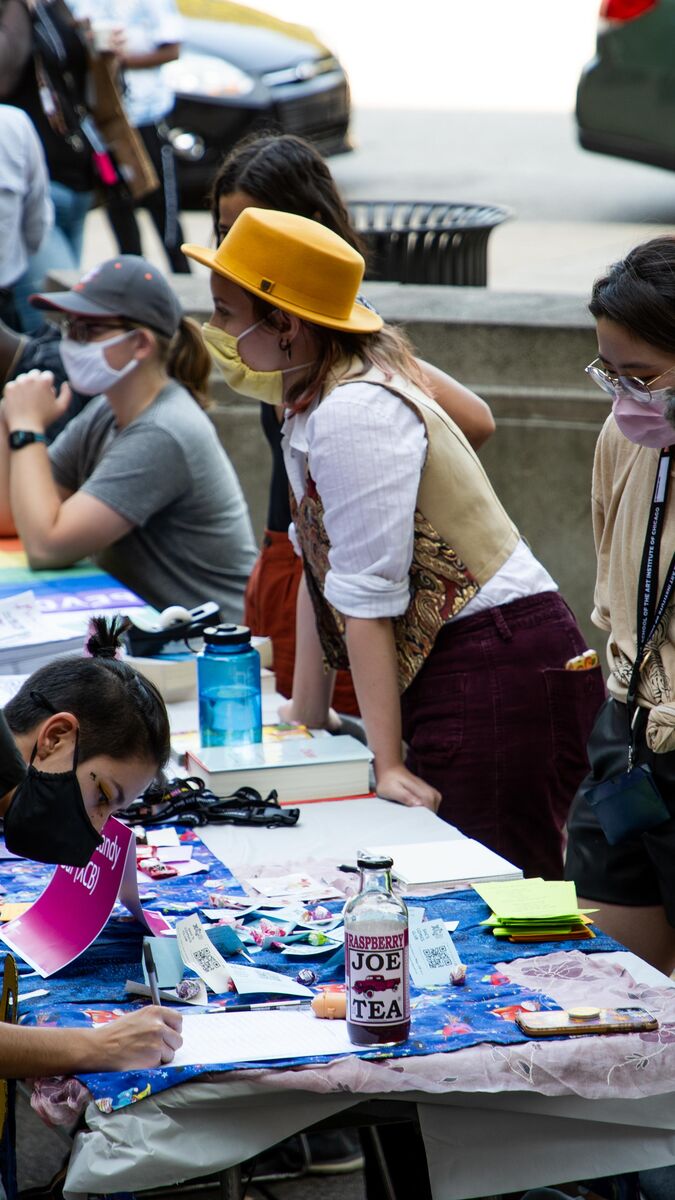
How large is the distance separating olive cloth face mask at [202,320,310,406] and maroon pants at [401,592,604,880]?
25.9 inches

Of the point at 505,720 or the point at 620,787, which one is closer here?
the point at 620,787

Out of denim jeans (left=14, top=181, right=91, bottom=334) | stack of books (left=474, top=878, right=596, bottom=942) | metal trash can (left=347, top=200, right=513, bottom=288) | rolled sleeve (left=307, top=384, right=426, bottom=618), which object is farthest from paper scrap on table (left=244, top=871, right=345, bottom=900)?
metal trash can (left=347, top=200, right=513, bottom=288)

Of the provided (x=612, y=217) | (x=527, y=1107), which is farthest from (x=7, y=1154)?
(x=612, y=217)

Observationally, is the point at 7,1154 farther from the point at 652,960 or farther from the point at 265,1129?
the point at 652,960

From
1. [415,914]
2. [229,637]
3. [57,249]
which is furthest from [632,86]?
[415,914]

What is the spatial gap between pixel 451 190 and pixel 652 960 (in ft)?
35.9

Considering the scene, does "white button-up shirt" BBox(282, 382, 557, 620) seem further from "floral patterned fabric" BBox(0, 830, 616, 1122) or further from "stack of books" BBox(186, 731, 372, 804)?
"floral patterned fabric" BBox(0, 830, 616, 1122)

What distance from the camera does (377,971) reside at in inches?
77.7

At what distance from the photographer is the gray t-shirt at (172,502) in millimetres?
4250

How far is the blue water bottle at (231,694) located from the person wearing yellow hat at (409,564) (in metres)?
0.20

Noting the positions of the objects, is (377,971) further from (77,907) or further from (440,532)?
(440,532)

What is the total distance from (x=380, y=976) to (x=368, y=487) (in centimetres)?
115

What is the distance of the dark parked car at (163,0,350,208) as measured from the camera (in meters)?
10.7

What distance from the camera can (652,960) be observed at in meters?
2.80
